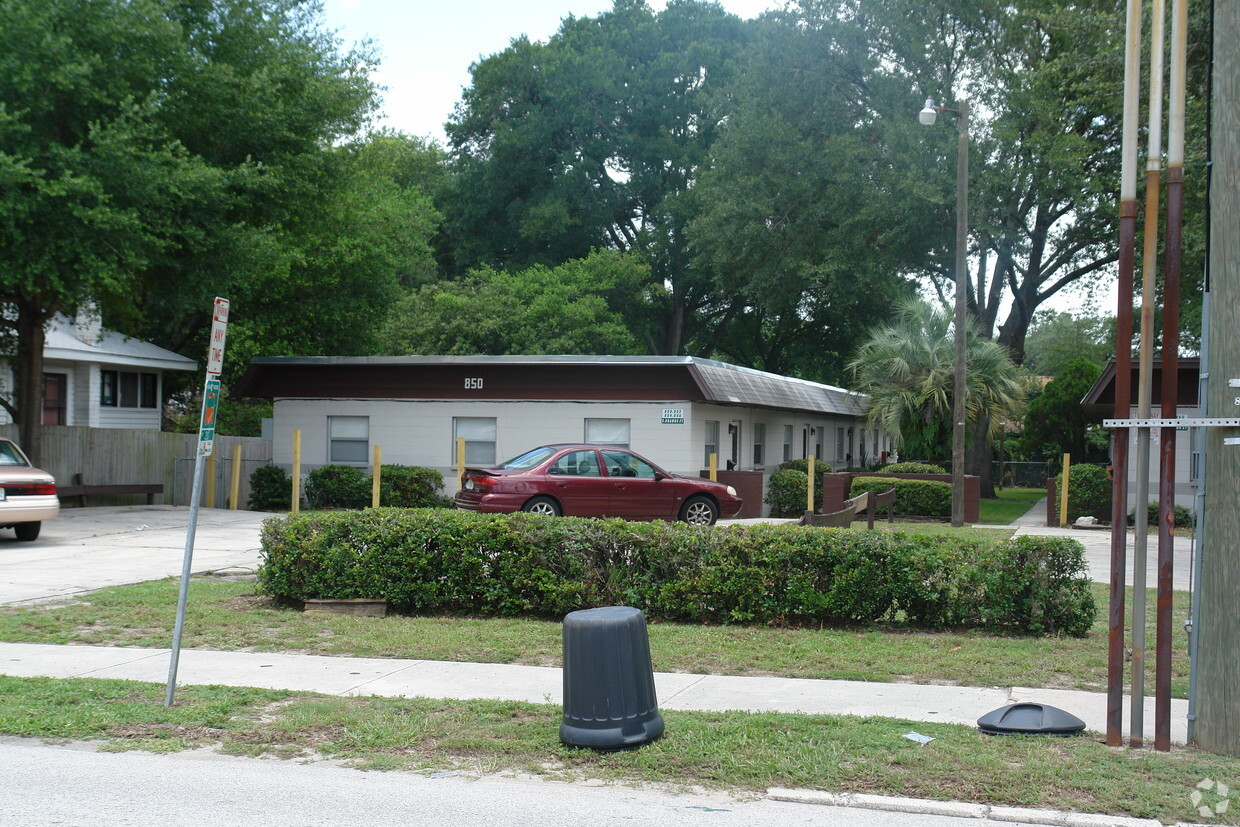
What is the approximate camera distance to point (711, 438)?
2644 centimetres

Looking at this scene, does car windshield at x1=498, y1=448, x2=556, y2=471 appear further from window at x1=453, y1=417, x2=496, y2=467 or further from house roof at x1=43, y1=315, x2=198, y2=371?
house roof at x1=43, y1=315, x2=198, y2=371

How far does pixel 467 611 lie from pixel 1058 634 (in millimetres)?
5543

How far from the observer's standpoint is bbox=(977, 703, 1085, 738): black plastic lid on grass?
6.39 m

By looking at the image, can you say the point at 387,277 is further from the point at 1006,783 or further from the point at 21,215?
the point at 1006,783

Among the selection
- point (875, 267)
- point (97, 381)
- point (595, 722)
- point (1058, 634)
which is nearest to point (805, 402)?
point (875, 267)

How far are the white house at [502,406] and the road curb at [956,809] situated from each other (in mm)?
18201

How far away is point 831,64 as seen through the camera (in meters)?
35.7

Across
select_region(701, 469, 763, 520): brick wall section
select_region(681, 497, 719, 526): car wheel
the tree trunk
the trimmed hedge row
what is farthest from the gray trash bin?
the tree trunk

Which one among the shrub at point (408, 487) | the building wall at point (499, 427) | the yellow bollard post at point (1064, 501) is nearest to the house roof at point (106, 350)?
the building wall at point (499, 427)

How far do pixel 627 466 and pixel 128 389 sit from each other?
19.2 metres

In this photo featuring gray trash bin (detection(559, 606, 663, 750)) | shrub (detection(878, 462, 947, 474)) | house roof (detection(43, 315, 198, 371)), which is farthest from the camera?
house roof (detection(43, 315, 198, 371))

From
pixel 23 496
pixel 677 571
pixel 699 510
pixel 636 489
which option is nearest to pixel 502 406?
pixel 636 489

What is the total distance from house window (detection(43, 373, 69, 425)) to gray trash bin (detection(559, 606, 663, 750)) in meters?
28.7

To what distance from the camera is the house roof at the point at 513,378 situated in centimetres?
2433
